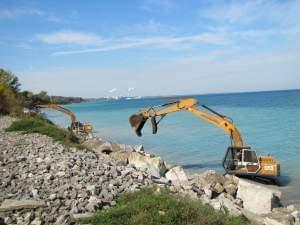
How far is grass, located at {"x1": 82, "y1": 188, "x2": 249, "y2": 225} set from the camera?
7.60m

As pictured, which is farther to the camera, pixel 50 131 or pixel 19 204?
pixel 50 131

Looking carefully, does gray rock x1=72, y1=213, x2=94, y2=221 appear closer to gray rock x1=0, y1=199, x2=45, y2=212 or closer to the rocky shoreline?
the rocky shoreline

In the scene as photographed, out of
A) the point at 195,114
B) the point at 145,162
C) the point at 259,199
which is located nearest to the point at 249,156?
the point at 195,114

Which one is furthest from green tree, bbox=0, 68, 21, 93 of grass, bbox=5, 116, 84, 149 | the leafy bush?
grass, bbox=5, 116, 84, 149

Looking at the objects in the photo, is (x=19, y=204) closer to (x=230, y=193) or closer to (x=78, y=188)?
(x=78, y=188)

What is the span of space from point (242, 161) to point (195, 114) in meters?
3.26

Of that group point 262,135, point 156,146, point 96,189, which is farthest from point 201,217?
point 262,135

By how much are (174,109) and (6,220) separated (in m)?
13.2

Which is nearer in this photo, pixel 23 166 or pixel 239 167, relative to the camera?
pixel 23 166

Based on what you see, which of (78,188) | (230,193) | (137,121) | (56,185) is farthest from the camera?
(137,121)

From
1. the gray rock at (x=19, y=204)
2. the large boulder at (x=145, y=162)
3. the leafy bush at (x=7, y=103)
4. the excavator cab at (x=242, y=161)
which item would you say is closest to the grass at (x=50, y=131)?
the large boulder at (x=145, y=162)

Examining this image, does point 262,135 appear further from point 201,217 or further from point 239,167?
point 201,217

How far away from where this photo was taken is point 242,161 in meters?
17.2

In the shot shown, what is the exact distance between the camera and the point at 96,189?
9484 millimetres
